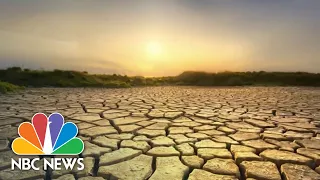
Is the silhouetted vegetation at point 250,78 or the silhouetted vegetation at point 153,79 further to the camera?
the silhouetted vegetation at point 250,78

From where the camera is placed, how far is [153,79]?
55.1 feet

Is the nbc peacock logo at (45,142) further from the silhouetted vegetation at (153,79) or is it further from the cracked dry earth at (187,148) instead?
the silhouetted vegetation at (153,79)

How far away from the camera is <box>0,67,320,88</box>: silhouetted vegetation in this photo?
40.1ft

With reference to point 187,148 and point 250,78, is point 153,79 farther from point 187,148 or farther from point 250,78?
point 187,148

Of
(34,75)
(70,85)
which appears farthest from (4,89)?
(34,75)

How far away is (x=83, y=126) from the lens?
3107 millimetres

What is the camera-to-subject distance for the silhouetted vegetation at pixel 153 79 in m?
12.2

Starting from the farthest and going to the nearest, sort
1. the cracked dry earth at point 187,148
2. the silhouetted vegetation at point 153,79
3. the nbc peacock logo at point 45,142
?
the silhouetted vegetation at point 153,79, the nbc peacock logo at point 45,142, the cracked dry earth at point 187,148

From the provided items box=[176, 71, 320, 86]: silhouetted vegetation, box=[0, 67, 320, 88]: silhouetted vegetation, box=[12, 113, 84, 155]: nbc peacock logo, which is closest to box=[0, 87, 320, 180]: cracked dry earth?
box=[12, 113, 84, 155]: nbc peacock logo

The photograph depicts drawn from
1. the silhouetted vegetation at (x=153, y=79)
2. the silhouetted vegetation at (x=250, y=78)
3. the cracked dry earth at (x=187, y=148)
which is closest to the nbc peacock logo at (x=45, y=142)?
the cracked dry earth at (x=187, y=148)

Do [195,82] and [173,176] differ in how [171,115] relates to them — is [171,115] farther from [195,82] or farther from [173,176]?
[195,82]

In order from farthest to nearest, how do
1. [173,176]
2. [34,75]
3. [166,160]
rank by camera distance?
1. [34,75]
2. [166,160]
3. [173,176]

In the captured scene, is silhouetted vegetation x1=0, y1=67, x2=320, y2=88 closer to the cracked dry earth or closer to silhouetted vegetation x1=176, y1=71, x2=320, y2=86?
silhouetted vegetation x1=176, y1=71, x2=320, y2=86

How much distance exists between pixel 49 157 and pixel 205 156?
1.25 m
